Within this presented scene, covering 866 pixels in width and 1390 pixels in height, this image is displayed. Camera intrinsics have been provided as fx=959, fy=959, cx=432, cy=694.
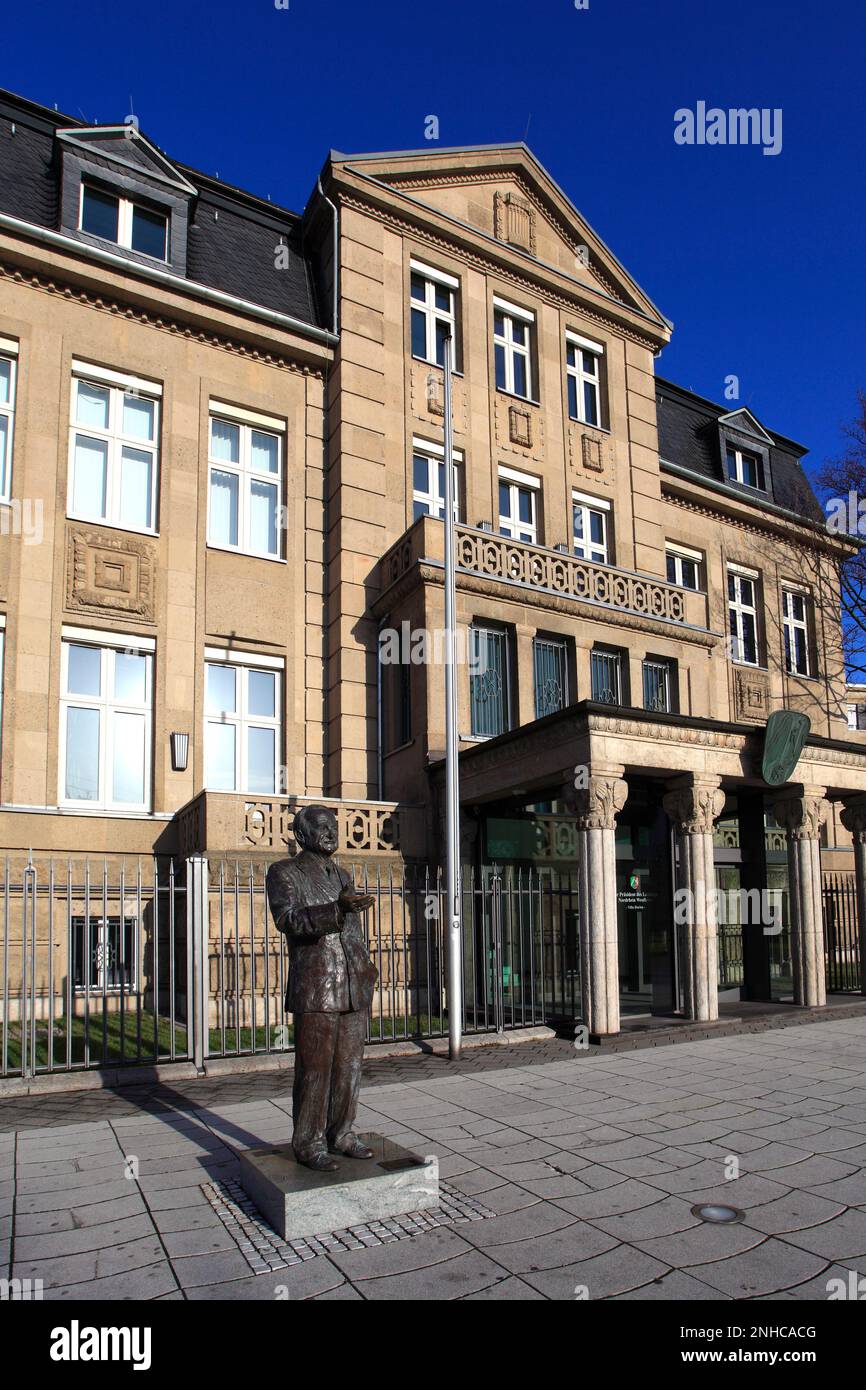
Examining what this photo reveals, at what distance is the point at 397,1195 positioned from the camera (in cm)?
560

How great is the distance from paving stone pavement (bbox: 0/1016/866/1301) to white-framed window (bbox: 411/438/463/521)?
1182 cm

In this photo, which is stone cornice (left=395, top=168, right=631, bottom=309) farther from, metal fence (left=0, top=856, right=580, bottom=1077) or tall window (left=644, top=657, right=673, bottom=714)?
metal fence (left=0, top=856, right=580, bottom=1077)

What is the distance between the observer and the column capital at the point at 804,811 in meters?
15.2

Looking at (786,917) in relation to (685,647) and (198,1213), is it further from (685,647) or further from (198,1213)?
(198,1213)

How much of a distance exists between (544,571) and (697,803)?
19.9 ft

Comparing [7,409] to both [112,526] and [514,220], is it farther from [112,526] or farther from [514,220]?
[514,220]

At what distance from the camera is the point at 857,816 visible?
1678 cm

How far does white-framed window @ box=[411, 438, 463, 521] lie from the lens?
768 inches

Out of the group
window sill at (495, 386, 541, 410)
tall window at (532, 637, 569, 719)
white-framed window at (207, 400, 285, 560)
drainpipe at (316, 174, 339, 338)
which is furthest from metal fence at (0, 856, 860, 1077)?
A: drainpipe at (316, 174, 339, 338)

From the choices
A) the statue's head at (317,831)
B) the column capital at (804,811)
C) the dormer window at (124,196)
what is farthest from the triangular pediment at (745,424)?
the statue's head at (317,831)

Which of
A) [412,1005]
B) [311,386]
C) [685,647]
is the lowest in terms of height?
[412,1005]
